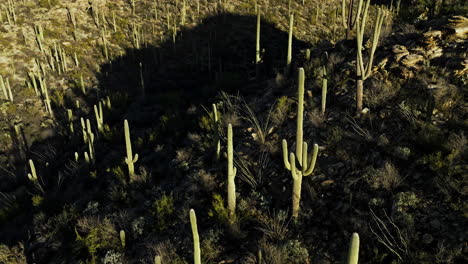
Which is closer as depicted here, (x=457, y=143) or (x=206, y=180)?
(x=457, y=143)

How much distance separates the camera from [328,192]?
6.62 m

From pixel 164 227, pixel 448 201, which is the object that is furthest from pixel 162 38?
pixel 448 201

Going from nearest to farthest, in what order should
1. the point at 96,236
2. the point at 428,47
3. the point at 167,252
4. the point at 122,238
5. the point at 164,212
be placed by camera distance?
the point at 167,252, the point at 122,238, the point at 96,236, the point at 164,212, the point at 428,47

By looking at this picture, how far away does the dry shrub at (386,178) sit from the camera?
19.9 feet

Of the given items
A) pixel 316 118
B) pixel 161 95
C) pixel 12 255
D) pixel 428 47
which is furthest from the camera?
pixel 161 95

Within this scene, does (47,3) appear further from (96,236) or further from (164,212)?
(164,212)

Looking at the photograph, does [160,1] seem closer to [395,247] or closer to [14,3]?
[14,3]

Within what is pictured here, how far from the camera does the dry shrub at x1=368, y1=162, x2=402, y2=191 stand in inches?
239

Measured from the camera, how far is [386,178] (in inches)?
240

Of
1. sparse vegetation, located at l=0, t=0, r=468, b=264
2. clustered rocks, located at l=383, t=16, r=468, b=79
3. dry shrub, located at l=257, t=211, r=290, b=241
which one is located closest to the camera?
sparse vegetation, located at l=0, t=0, r=468, b=264

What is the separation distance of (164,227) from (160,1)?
80.6 ft

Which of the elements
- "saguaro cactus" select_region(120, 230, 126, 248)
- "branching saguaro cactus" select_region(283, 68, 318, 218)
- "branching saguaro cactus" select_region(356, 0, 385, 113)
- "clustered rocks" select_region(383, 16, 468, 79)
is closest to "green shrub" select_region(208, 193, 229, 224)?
"branching saguaro cactus" select_region(283, 68, 318, 218)

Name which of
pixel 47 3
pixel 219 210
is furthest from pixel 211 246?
pixel 47 3

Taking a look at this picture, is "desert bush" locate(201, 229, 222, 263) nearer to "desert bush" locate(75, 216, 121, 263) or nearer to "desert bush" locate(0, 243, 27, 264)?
"desert bush" locate(75, 216, 121, 263)
